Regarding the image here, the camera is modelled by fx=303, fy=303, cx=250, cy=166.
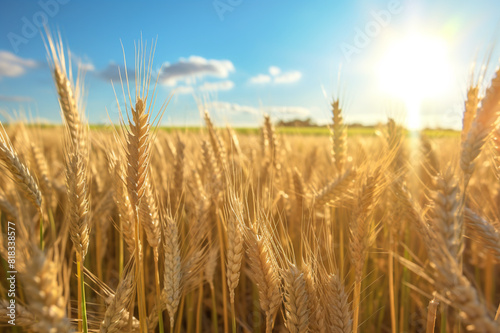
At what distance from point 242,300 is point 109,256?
60.0 inches

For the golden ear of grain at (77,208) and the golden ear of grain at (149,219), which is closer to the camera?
the golden ear of grain at (77,208)

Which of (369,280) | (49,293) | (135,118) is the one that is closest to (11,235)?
(135,118)

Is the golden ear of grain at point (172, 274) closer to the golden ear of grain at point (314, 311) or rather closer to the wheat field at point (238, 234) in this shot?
the wheat field at point (238, 234)

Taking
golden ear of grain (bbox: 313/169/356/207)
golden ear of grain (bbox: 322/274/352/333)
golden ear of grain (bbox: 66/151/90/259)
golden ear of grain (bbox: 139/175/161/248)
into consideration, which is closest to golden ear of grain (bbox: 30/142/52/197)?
golden ear of grain (bbox: 66/151/90/259)

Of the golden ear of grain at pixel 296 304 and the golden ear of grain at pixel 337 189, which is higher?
the golden ear of grain at pixel 337 189

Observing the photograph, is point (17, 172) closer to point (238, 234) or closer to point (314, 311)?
point (238, 234)

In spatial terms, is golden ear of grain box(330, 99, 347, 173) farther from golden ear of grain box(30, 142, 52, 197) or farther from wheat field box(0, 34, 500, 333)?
golden ear of grain box(30, 142, 52, 197)

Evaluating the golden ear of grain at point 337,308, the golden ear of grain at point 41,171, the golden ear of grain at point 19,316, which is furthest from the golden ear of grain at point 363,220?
the golden ear of grain at point 41,171

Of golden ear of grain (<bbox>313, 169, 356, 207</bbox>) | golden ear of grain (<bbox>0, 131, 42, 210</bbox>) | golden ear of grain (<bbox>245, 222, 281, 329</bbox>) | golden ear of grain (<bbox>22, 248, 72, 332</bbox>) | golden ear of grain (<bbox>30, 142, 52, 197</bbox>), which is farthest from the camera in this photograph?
golden ear of grain (<bbox>30, 142, 52, 197</bbox>)

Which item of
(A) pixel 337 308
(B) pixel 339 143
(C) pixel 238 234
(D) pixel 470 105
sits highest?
(D) pixel 470 105

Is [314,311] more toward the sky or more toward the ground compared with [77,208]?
more toward the ground

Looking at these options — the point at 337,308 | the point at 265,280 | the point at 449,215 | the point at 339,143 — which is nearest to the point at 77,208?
→ the point at 265,280

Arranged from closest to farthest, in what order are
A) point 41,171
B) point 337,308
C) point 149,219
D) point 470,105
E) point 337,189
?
point 337,308, point 149,219, point 470,105, point 337,189, point 41,171

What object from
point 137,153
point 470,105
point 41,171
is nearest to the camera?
point 137,153
